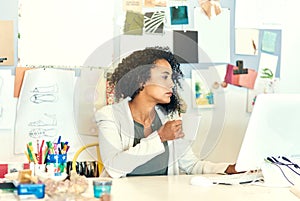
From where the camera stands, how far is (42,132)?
2.49 metres

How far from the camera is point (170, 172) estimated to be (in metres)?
2.45

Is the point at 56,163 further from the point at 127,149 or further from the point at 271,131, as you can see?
the point at 271,131

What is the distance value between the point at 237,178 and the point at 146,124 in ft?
1.64

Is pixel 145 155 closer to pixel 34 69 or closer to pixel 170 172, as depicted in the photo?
pixel 170 172

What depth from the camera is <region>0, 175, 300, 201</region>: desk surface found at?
6.11 ft

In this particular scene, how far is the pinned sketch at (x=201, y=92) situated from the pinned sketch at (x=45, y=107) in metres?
0.60

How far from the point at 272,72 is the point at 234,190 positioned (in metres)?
0.99

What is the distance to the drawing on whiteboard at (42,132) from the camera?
248cm

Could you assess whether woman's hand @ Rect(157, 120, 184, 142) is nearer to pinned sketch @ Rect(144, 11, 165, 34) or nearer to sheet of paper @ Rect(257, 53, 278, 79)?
pinned sketch @ Rect(144, 11, 165, 34)

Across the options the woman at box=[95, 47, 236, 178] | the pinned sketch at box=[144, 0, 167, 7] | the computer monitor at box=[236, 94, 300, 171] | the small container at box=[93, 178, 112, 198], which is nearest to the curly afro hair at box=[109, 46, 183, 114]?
the woman at box=[95, 47, 236, 178]

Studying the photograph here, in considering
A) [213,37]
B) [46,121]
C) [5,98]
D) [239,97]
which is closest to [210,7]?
[213,37]

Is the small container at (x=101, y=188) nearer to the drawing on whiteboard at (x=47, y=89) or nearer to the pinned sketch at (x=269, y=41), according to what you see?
the drawing on whiteboard at (x=47, y=89)

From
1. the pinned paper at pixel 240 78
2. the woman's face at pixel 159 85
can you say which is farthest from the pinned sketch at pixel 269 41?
the woman's face at pixel 159 85

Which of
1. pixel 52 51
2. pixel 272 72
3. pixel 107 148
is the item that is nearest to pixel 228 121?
pixel 272 72
